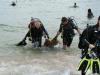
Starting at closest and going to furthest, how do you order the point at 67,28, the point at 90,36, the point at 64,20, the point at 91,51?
the point at 91,51 < the point at 90,36 < the point at 64,20 < the point at 67,28

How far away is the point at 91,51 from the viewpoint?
7723mm

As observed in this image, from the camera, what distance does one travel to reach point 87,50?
7848 millimetres

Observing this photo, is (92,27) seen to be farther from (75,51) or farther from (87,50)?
(75,51)

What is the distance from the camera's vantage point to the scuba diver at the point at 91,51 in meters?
7.70

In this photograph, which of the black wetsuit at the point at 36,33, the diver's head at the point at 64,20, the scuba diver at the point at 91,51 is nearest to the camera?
the scuba diver at the point at 91,51

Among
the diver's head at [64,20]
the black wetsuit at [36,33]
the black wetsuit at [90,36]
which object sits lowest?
the black wetsuit at [36,33]

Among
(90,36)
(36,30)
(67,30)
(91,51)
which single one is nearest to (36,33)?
(36,30)

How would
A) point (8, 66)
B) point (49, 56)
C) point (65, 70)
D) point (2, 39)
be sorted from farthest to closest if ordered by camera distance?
point (2, 39) < point (49, 56) < point (8, 66) < point (65, 70)

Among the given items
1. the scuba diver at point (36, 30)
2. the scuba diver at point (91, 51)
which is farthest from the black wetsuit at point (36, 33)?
the scuba diver at point (91, 51)

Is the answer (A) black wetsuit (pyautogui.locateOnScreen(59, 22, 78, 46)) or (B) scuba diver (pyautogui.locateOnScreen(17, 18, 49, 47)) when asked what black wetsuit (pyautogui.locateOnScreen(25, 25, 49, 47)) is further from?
(A) black wetsuit (pyautogui.locateOnScreen(59, 22, 78, 46))

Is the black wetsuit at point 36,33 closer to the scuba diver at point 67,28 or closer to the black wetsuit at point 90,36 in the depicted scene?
the scuba diver at point 67,28

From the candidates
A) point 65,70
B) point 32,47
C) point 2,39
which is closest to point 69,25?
point 32,47

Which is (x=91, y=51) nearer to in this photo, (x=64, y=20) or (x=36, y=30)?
(x=64, y=20)

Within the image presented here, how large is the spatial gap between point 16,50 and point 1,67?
3452 mm
